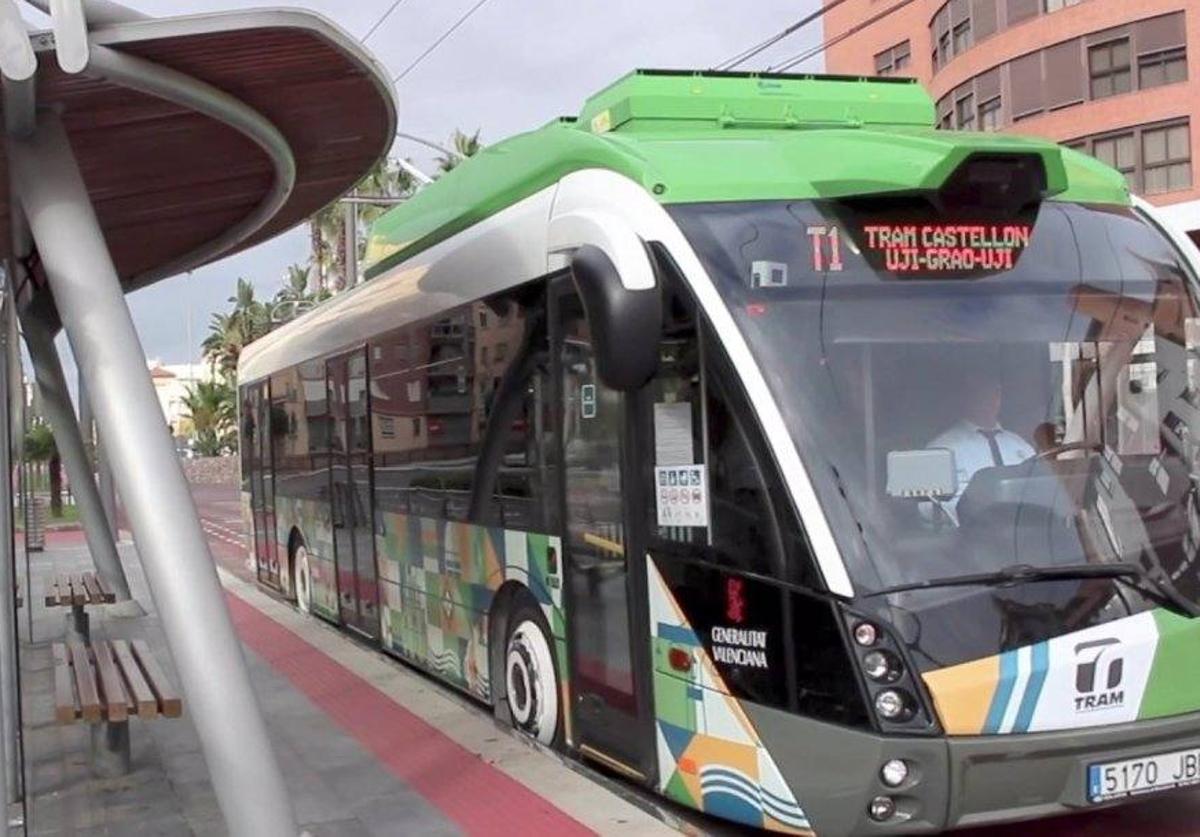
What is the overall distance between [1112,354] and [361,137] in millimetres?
3738

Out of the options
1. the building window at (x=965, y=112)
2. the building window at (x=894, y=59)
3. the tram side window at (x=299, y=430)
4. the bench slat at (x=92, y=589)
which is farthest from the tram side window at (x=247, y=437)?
the building window at (x=894, y=59)

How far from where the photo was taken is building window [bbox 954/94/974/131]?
1715 inches

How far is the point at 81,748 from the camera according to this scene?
28.9 feet

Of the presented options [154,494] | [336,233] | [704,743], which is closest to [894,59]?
[336,233]

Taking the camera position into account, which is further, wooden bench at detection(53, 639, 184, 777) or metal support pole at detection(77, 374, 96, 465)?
metal support pole at detection(77, 374, 96, 465)

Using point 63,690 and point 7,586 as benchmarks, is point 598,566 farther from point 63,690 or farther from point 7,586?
point 63,690

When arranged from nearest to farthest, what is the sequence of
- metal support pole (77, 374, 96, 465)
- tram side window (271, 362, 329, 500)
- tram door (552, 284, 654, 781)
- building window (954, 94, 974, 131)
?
tram door (552, 284, 654, 781), tram side window (271, 362, 329, 500), metal support pole (77, 374, 96, 465), building window (954, 94, 974, 131)

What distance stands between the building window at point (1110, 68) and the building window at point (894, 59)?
1010 cm

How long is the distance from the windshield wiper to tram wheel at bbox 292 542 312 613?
9.73 metres

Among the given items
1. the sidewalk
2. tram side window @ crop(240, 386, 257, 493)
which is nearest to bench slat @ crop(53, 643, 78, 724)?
the sidewalk

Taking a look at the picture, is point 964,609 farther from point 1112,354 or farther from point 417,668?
point 417,668

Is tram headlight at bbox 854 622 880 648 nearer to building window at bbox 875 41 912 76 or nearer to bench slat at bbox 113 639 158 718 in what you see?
bench slat at bbox 113 639 158 718

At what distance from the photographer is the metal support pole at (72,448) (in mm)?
12648

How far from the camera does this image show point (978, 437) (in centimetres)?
586
